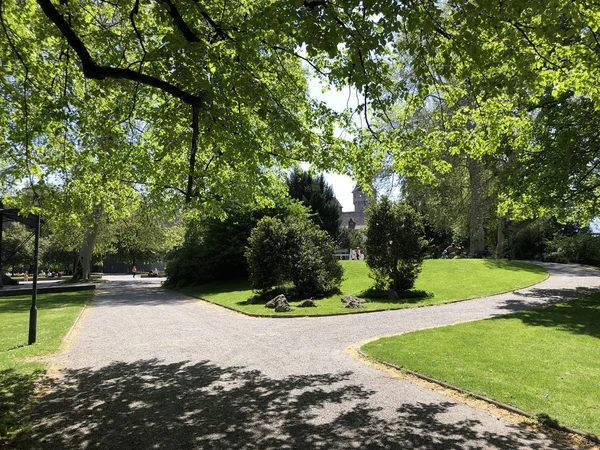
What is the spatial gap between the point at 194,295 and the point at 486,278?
16.5 metres

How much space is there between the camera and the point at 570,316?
13.6m

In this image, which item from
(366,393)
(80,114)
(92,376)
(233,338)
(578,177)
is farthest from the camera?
(578,177)

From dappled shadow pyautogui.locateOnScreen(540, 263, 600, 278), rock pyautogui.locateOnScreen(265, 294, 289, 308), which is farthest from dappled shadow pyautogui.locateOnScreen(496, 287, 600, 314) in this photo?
rock pyautogui.locateOnScreen(265, 294, 289, 308)

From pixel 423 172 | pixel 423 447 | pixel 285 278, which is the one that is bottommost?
pixel 423 447

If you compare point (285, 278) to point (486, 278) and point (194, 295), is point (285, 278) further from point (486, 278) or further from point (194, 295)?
point (486, 278)

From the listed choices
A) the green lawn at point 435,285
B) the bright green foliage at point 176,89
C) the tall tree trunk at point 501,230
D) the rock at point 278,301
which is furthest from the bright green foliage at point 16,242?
the tall tree trunk at point 501,230

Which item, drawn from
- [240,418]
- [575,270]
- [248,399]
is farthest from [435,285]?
[240,418]

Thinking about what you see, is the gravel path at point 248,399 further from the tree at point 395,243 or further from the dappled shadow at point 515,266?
the dappled shadow at point 515,266

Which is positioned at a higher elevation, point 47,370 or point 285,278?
point 285,278

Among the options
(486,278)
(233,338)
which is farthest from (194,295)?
(486,278)

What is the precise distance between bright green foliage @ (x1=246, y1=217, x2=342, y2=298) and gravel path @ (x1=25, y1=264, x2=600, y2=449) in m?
7.60

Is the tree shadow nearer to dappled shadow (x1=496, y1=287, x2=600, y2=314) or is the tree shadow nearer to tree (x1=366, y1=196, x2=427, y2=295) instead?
dappled shadow (x1=496, y1=287, x2=600, y2=314)

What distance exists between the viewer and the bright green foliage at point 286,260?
65.5 ft

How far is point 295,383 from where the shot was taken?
7.12 metres
